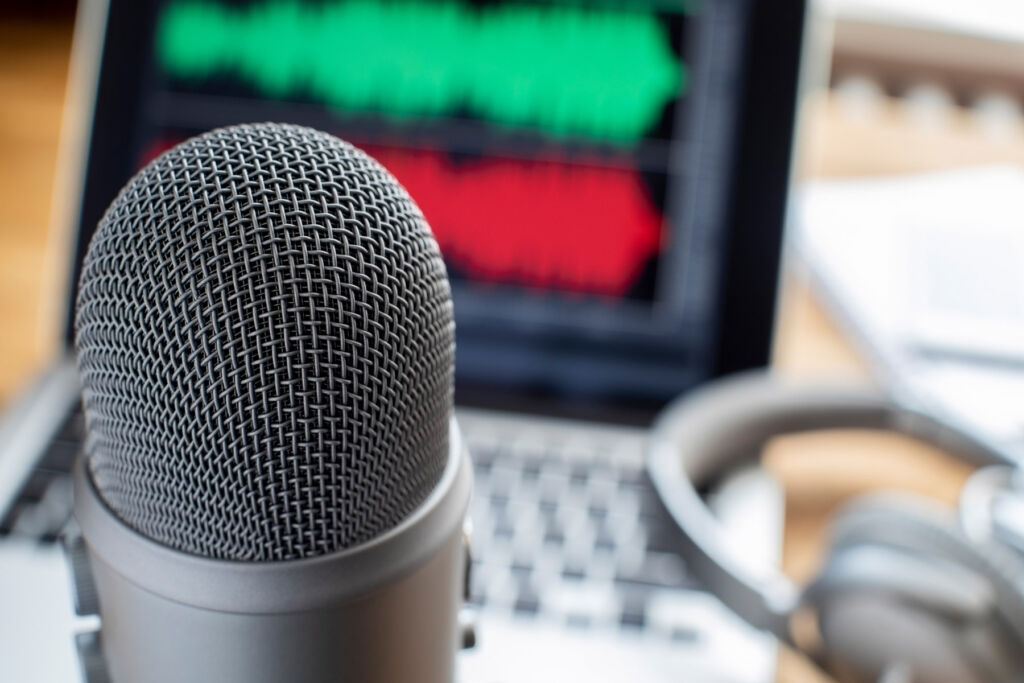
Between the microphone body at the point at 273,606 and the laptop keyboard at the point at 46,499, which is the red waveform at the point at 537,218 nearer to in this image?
the laptop keyboard at the point at 46,499

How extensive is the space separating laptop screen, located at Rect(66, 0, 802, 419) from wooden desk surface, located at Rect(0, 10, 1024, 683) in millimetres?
104

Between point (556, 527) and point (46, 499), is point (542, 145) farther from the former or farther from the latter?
point (46, 499)

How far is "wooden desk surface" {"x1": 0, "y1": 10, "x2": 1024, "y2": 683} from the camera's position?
2.05ft

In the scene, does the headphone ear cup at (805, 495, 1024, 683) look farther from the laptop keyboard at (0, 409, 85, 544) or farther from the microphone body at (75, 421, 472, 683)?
the laptop keyboard at (0, 409, 85, 544)

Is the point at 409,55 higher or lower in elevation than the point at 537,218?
higher

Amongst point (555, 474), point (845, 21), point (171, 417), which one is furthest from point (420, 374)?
point (845, 21)

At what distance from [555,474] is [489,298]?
0.14 meters

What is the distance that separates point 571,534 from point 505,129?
0.92 ft

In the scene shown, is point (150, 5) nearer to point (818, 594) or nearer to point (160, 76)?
point (160, 76)

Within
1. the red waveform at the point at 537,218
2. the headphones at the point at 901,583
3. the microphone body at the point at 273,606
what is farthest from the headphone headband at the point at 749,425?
the microphone body at the point at 273,606

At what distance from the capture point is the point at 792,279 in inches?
31.3

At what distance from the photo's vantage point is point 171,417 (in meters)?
0.20

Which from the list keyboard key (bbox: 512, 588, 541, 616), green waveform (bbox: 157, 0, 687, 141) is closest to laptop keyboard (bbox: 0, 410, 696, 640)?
keyboard key (bbox: 512, 588, 541, 616)

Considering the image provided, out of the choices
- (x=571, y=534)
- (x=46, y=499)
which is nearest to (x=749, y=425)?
(x=571, y=534)
